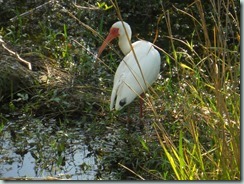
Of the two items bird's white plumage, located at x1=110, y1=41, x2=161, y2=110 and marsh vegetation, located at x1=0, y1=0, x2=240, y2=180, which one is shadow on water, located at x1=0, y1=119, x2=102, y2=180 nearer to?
marsh vegetation, located at x1=0, y1=0, x2=240, y2=180

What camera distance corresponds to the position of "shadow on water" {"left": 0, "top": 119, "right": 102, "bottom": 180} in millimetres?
2736

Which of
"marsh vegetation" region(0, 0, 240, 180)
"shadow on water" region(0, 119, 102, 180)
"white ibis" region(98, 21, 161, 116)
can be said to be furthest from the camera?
"white ibis" region(98, 21, 161, 116)

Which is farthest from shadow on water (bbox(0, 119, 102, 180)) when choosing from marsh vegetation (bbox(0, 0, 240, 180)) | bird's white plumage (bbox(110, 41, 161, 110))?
bird's white plumage (bbox(110, 41, 161, 110))

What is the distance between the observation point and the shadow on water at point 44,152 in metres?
2.74

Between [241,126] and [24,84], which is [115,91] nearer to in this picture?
[24,84]

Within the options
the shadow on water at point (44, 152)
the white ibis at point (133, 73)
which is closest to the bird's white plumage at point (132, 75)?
the white ibis at point (133, 73)

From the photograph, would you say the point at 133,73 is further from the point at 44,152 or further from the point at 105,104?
the point at 44,152

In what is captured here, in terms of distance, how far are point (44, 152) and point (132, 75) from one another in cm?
48

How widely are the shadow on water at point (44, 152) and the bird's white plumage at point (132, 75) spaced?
8.7 inches

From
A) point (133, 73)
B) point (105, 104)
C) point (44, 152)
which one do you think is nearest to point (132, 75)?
point (133, 73)

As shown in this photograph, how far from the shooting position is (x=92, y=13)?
409 centimetres

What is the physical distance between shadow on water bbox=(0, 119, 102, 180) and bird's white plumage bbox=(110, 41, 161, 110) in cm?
22

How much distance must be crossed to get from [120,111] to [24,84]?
1.49ft

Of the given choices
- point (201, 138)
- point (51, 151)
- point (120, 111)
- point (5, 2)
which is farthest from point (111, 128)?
point (5, 2)
